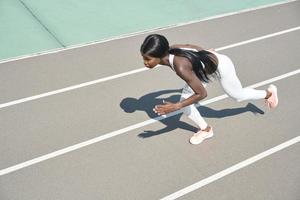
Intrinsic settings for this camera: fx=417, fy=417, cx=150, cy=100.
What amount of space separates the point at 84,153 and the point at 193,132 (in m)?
1.83

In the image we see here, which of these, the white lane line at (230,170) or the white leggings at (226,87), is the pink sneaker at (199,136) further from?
the white lane line at (230,170)

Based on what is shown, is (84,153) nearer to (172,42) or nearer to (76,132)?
(76,132)

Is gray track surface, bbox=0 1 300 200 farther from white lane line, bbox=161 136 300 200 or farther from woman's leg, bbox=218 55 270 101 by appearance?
woman's leg, bbox=218 55 270 101

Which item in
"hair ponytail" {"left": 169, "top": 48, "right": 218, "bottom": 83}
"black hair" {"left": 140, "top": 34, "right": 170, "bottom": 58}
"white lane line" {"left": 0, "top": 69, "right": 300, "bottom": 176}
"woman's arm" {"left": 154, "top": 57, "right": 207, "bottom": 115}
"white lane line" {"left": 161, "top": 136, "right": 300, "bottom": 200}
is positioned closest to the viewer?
"black hair" {"left": 140, "top": 34, "right": 170, "bottom": 58}

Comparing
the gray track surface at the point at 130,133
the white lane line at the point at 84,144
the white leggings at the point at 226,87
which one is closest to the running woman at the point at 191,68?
the white leggings at the point at 226,87

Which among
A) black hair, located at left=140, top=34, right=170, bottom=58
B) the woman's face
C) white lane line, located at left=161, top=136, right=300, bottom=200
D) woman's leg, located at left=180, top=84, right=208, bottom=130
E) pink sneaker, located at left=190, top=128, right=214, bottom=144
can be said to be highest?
black hair, located at left=140, top=34, right=170, bottom=58

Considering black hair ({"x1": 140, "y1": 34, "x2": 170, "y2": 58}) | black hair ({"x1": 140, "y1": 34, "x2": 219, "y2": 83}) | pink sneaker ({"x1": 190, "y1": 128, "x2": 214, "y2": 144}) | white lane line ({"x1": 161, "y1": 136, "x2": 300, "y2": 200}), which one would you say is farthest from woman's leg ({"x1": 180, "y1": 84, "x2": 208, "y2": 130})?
black hair ({"x1": 140, "y1": 34, "x2": 170, "y2": 58})

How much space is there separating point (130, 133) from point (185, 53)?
1.85 m

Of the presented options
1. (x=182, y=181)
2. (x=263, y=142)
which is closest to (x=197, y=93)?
(x=182, y=181)

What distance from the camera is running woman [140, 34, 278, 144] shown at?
5.22 metres

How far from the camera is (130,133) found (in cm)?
671

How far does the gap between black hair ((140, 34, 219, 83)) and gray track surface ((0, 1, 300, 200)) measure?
4.59ft

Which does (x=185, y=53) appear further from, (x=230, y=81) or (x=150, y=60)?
(x=230, y=81)

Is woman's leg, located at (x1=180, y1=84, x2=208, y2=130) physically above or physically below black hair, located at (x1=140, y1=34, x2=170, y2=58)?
below
